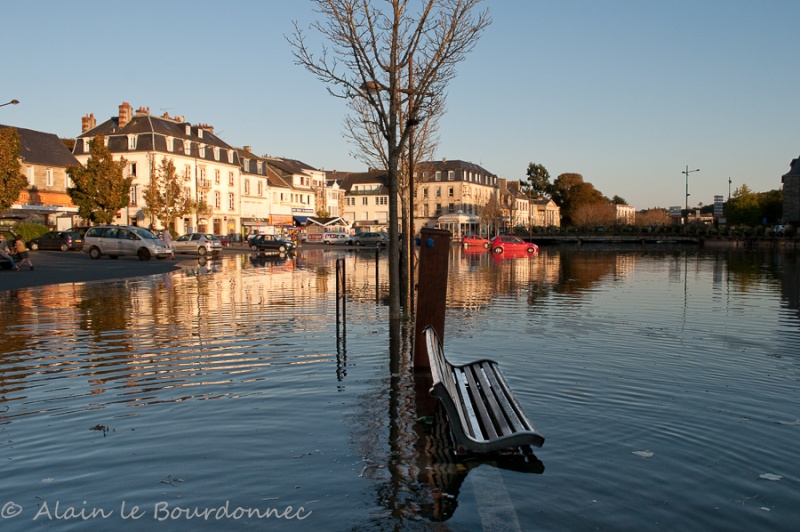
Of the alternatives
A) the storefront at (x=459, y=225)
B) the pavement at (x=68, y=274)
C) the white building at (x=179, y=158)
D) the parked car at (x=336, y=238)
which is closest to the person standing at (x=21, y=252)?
the pavement at (x=68, y=274)

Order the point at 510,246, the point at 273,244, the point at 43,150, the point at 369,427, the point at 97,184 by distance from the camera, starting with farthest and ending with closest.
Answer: the point at 43,150
the point at 97,184
the point at 510,246
the point at 273,244
the point at 369,427

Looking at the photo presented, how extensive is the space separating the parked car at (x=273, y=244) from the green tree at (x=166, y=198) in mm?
13071

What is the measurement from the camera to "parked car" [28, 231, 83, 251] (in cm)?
5006

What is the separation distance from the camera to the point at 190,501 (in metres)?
4.96

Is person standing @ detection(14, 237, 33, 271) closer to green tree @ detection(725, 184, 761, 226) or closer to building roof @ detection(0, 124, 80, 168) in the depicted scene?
building roof @ detection(0, 124, 80, 168)

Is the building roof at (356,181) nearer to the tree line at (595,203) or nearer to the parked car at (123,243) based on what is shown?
the tree line at (595,203)

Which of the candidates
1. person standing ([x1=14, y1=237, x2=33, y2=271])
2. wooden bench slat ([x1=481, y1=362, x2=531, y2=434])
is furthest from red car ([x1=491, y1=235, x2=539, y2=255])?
wooden bench slat ([x1=481, y1=362, x2=531, y2=434])

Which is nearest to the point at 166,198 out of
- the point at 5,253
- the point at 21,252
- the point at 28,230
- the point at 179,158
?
the point at 179,158

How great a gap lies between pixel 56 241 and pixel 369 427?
4975 centimetres

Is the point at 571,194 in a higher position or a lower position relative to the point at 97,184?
higher

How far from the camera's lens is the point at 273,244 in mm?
55250

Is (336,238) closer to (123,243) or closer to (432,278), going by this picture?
(123,243)

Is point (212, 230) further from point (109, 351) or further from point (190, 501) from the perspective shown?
point (190, 501)

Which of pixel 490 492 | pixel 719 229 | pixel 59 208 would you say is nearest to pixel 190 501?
pixel 490 492
